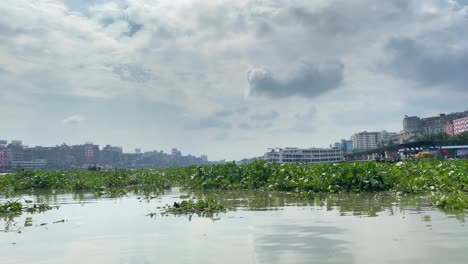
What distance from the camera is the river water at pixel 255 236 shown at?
5.36m

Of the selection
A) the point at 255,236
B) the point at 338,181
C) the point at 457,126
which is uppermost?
the point at 457,126

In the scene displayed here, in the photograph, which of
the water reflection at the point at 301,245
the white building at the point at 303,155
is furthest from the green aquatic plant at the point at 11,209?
the white building at the point at 303,155

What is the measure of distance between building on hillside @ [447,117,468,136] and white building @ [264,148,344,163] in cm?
5510

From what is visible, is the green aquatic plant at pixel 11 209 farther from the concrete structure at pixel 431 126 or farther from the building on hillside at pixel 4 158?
the concrete structure at pixel 431 126

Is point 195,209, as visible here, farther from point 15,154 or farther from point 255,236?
point 15,154

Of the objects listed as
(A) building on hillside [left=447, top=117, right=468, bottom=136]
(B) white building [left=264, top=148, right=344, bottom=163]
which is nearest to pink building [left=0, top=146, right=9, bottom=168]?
(B) white building [left=264, top=148, right=344, bottom=163]

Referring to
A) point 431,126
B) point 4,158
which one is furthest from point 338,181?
point 431,126

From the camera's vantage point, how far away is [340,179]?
14102 mm

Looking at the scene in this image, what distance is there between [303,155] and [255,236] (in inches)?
4691

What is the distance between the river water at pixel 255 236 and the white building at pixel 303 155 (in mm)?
105970

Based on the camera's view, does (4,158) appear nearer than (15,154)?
Yes

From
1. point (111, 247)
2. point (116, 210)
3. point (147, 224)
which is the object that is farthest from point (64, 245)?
point (116, 210)

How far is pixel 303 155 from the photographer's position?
407 ft

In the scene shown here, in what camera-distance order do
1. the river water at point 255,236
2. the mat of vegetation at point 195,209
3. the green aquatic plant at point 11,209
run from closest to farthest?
the river water at point 255,236 → the mat of vegetation at point 195,209 → the green aquatic plant at point 11,209
